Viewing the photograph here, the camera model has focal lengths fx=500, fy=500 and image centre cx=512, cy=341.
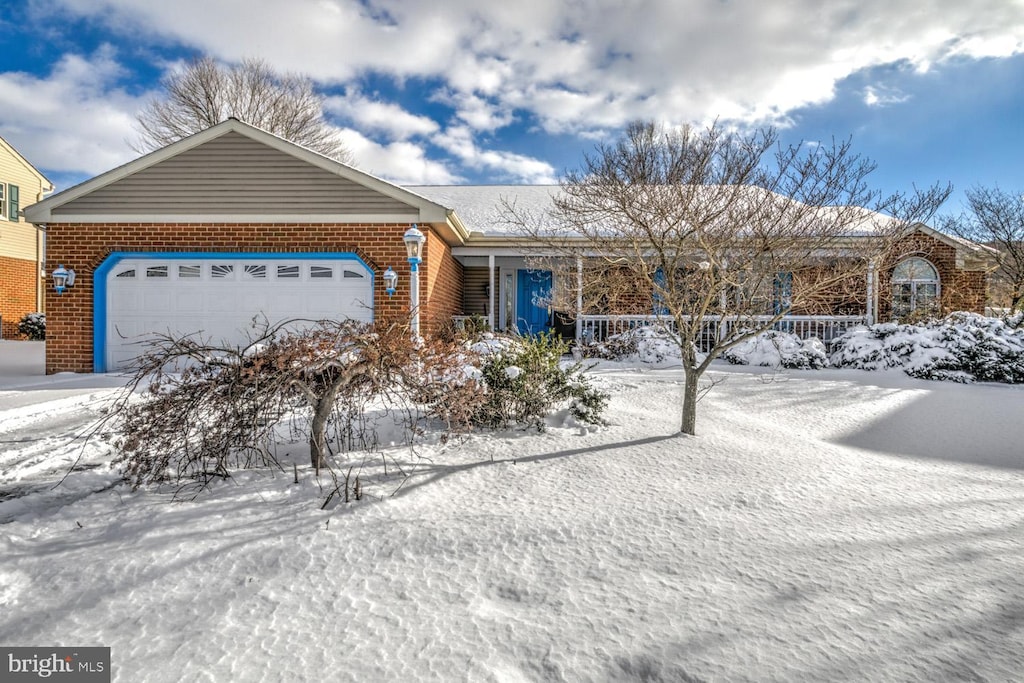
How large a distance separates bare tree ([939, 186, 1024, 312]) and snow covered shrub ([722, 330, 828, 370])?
21.4 ft

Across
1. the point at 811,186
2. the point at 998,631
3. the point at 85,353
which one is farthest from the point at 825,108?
the point at 85,353

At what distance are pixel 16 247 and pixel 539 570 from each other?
77.0 ft

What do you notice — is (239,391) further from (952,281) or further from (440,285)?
(952,281)

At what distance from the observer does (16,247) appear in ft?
57.1

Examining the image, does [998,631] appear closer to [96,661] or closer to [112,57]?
[96,661]

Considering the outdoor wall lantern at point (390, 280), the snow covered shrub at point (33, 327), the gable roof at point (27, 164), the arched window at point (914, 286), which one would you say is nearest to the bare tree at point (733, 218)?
the outdoor wall lantern at point (390, 280)

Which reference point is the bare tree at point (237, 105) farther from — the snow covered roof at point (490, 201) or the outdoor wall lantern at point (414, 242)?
the outdoor wall lantern at point (414, 242)

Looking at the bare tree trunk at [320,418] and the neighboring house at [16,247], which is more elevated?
the neighboring house at [16,247]

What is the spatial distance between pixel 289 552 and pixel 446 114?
15545 mm

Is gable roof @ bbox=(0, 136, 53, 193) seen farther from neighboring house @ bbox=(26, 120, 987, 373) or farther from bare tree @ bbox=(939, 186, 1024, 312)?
bare tree @ bbox=(939, 186, 1024, 312)

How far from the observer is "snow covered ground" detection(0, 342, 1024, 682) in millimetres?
1665

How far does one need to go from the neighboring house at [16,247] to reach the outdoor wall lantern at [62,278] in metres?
12.0

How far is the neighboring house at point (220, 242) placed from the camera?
890cm

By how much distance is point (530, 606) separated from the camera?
6.36ft
